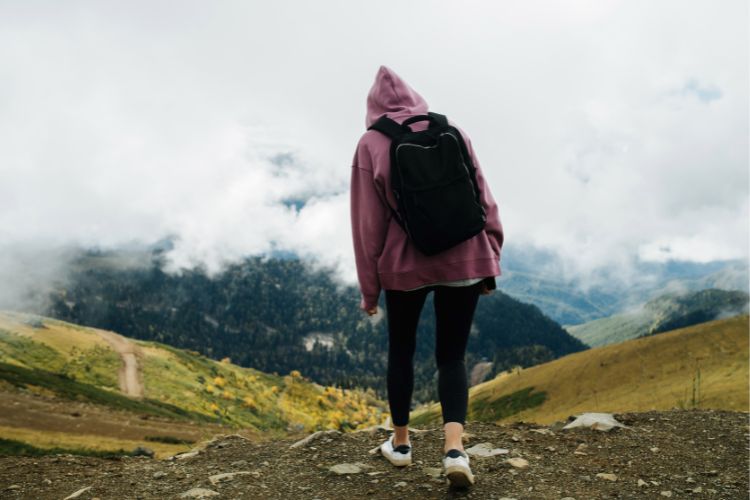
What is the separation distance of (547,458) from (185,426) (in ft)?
107

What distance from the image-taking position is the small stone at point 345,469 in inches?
258

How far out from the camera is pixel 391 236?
522cm

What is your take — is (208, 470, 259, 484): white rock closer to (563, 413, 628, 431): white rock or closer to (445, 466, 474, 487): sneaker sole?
(445, 466, 474, 487): sneaker sole

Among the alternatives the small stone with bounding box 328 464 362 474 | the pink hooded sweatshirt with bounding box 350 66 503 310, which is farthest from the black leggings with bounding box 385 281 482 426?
the small stone with bounding box 328 464 362 474

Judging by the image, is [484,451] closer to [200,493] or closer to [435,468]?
[435,468]

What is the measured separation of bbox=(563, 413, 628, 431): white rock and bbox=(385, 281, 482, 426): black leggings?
14.5ft

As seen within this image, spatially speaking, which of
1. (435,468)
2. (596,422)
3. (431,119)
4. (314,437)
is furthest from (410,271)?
(596,422)

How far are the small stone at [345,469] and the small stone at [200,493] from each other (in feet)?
4.88

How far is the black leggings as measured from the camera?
17.2ft

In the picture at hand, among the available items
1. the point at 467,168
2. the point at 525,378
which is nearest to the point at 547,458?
the point at 467,168

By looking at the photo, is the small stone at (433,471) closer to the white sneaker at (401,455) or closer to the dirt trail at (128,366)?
the white sneaker at (401,455)

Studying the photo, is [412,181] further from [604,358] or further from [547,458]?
[604,358]

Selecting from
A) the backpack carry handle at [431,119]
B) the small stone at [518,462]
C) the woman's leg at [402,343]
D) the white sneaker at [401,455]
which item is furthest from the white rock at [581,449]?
the backpack carry handle at [431,119]

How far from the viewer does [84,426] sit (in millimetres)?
30391
